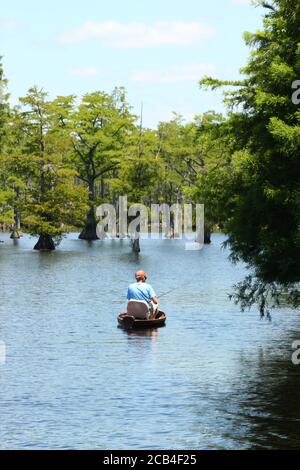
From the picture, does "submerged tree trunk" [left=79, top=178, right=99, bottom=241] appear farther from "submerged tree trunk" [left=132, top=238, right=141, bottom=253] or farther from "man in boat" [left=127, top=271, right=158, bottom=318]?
"man in boat" [left=127, top=271, right=158, bottom=318]

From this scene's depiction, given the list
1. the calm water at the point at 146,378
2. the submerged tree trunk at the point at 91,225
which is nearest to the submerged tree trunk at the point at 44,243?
the submerged tree trunk at the point at 91,225

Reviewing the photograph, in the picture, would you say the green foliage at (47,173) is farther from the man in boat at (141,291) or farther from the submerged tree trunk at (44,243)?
the man in boat at (141,291)

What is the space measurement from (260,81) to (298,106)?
7.89ft

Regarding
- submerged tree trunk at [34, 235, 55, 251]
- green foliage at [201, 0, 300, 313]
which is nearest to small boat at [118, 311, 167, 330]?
green foliage at [201, 0, 300, 313]

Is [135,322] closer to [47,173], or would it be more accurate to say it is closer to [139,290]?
[139,290]

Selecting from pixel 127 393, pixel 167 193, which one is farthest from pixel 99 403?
pixel 167 193

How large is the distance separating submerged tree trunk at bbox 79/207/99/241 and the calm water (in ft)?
274

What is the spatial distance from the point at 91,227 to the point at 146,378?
105786mm

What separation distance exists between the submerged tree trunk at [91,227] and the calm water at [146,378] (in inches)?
3283

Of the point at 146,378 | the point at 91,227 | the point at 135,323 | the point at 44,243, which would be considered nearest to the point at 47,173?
the point at 44,243

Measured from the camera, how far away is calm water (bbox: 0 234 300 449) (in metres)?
17.2

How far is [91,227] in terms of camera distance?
12794 cm
